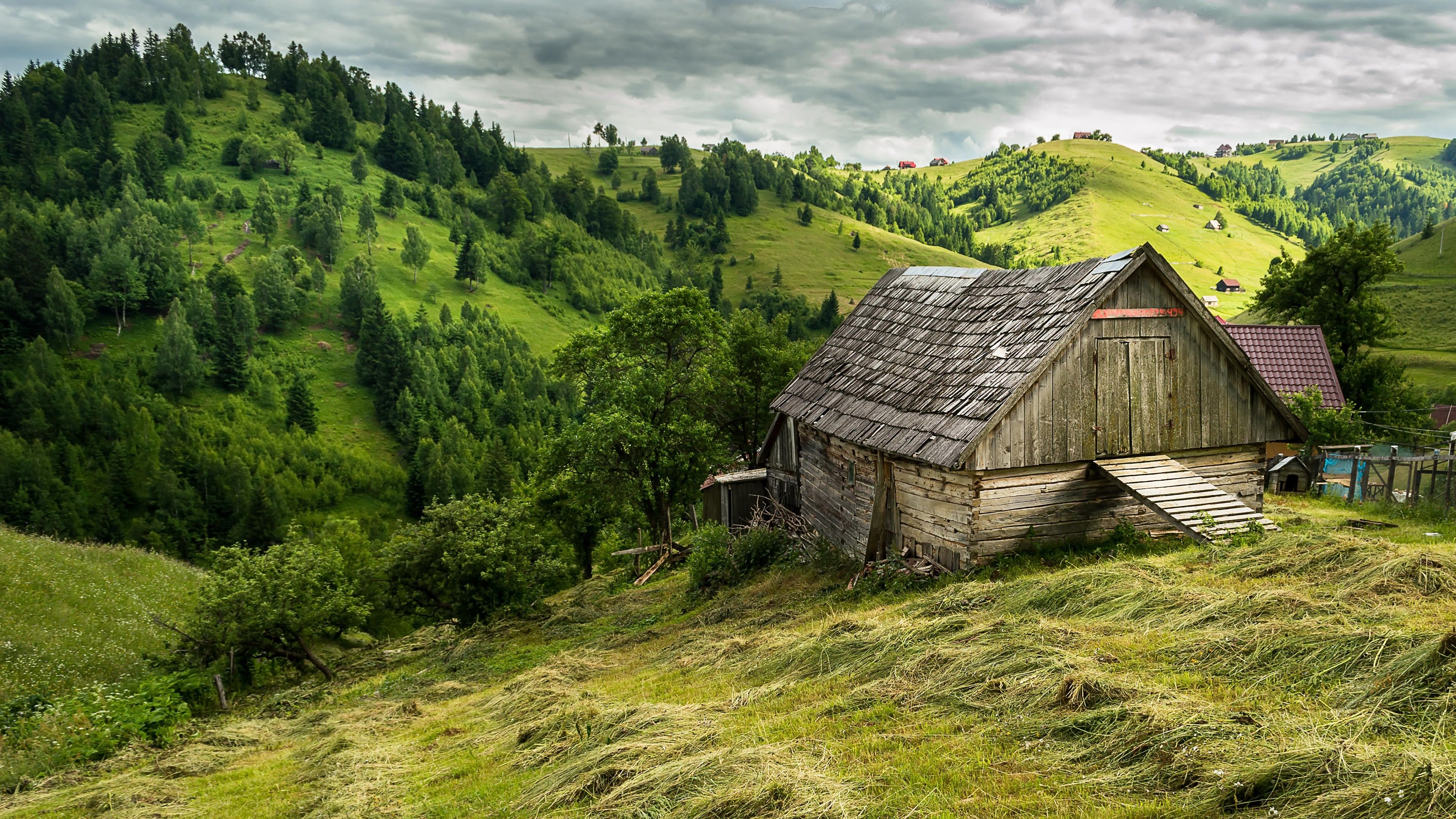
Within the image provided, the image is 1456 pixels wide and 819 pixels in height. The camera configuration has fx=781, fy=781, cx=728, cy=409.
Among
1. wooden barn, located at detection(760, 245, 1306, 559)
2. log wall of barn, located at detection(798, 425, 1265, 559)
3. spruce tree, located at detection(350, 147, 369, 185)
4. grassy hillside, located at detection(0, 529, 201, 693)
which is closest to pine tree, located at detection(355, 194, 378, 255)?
spruce tree, located at detection(350, 147, 369, 185)

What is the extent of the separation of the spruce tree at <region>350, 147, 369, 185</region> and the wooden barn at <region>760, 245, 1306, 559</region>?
147m

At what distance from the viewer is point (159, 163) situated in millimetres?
125625

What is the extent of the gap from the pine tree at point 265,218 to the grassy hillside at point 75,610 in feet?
296

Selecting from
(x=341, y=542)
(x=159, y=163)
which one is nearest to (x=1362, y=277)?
(x=341, y=542)

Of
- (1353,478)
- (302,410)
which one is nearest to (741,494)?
(1353,478)

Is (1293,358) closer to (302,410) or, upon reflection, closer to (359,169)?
(302,410)

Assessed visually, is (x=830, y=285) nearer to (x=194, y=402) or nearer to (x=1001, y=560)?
(x=194, y=402)

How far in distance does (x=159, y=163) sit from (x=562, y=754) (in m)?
153

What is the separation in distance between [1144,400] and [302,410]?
9042cm

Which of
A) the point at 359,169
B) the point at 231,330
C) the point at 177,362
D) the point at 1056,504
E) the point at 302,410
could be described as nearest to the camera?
the point at 1056,504

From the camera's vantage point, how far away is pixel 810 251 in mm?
169250

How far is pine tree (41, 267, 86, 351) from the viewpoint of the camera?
86.0m

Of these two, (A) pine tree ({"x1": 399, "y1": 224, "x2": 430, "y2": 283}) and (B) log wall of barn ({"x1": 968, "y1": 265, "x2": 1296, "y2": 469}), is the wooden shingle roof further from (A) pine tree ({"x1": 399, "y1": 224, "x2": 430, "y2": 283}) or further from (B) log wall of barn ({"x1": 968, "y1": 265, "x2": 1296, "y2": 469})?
(A) pine tree ({"x1": 399, "y1": 224, "x2": 430, "y2": 283})

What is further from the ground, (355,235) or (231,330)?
(355,235)
